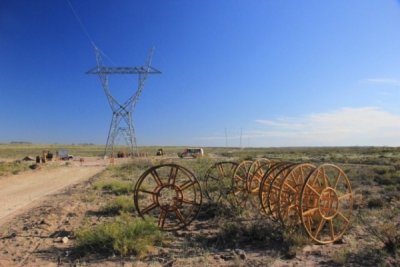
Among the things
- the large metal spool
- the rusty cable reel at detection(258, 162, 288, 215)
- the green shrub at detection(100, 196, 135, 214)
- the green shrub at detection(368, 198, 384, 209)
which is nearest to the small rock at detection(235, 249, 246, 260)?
the large metal spool

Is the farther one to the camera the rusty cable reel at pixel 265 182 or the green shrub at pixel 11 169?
the green shrub at pixel 11 169

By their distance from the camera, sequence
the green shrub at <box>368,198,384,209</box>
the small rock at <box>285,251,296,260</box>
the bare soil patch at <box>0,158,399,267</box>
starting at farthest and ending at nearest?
the green shrub at <box>368,198,384,209</box> < the small rock at <box>285,251,296,260</box> < the bare soil patch at <box>0,158,399,267</box>

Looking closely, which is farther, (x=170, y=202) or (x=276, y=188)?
(x=170, y=202)

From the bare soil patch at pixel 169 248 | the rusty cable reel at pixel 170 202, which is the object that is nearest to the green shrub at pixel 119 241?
the bare soil patch at pixel 169 248

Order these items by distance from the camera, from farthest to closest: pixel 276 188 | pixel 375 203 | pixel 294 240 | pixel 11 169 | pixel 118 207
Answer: pixel 11 169 → pixel 375 203 → pixel 118 207 → pixel 276 188 → pixel 294 240

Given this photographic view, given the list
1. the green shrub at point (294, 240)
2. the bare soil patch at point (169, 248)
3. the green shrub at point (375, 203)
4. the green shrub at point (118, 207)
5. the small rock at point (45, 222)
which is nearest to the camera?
→ the bare soil patch at point (169, 248)

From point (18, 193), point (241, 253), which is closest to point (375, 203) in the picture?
point (241, 253)

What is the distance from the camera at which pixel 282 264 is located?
208 inches

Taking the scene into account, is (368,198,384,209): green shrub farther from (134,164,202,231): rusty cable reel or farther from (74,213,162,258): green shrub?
(74,213,162,258): green shrub

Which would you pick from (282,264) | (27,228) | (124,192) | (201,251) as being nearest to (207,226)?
(201,251)

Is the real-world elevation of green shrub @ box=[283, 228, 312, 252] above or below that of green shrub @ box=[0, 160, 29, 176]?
below

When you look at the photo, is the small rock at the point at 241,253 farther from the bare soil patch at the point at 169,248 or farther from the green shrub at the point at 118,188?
the green shrub at the point at 118,188

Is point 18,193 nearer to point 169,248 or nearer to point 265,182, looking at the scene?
point 169,248

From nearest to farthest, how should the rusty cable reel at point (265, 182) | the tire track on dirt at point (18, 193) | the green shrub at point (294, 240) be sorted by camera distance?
the green shrub at point (294, 240) → the rusty cable reel at point (265, 182) → the tire track on dirt at point (18, 193)
